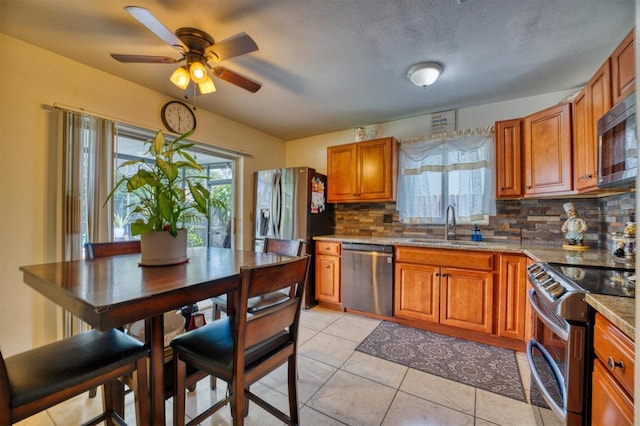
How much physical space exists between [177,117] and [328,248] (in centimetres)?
227

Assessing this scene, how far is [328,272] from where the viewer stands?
3.19 m

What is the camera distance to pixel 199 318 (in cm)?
170

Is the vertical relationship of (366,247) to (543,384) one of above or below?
above

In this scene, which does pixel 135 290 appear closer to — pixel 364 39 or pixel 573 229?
pixel 364 39

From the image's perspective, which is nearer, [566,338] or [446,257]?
[566,338]

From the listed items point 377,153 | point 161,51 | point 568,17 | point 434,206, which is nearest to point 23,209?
point 161,51

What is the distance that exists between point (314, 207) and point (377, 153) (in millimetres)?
1049

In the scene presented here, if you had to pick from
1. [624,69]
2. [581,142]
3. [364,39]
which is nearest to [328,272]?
[364,39]

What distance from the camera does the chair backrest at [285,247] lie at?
1750 millimetres

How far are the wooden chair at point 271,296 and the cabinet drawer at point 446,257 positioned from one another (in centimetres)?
136

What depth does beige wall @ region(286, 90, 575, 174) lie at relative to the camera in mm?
2617

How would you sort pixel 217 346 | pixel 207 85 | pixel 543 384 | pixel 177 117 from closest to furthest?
pixel 217 346, pixel 543 384, pixel 207 85, pixel 177 117

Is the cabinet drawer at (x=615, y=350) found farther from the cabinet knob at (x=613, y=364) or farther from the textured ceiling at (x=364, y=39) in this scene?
the textured ceiling at (x=364, y=39)

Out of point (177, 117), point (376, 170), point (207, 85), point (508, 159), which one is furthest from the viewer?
point (376, 170)
